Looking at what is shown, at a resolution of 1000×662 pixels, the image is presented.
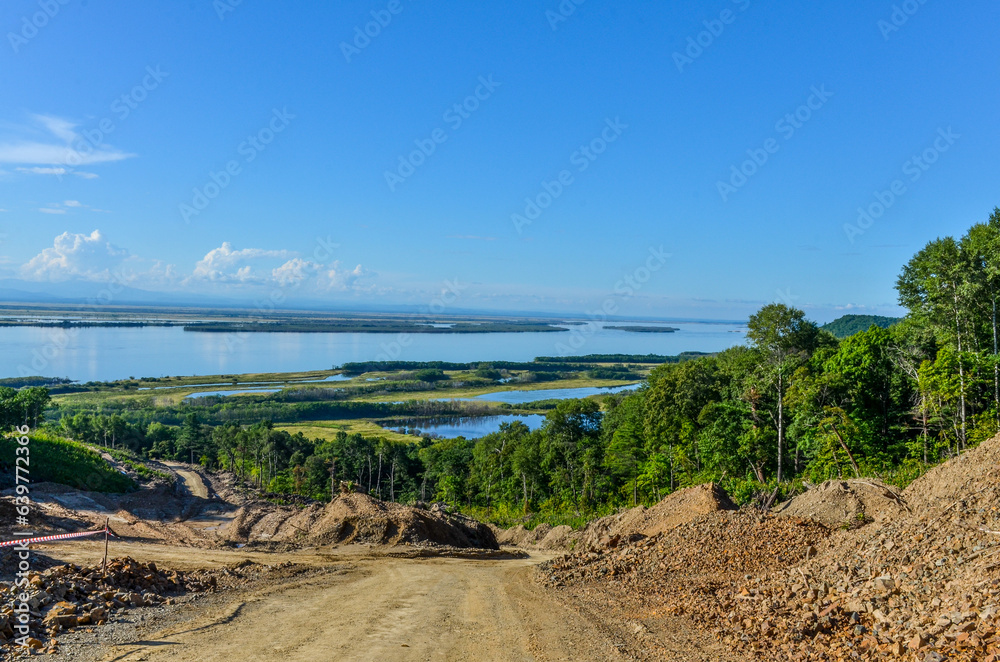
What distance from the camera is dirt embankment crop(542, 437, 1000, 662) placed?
25.6 ft

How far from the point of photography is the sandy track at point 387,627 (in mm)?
8945

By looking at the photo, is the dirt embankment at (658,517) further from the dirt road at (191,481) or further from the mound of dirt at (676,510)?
the dirt road at (191,481)

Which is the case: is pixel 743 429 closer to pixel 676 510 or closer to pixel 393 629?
pixel 676 510

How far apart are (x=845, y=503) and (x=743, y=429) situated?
20.5 m

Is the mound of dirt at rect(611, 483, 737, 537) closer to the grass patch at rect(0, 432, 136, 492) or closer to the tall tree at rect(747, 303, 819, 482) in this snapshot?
the tall tree at rect(747, 303, 819, 482)

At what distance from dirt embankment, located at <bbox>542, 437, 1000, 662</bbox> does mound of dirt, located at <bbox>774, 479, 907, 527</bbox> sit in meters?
0.05

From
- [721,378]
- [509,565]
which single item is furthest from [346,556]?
[721,378]

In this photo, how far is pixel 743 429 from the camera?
35250mm

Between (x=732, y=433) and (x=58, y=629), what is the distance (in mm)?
32648

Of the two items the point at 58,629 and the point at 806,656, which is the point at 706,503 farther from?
the point at 58,629

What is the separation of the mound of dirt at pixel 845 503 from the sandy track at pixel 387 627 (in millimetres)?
7422

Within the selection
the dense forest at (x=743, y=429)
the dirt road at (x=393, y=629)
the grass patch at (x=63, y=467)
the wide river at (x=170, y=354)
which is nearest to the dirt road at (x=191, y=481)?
the grass patch at (x=63, y=467)

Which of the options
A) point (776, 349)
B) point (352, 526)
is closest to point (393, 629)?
point (352, 526)

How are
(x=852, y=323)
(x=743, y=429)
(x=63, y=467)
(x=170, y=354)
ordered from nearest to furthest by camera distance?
(x=63, y=467)
(x=743, y=429)
(x=852, y=323)
(x=170, y=354)
